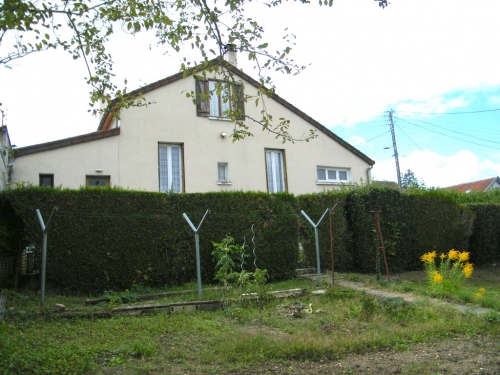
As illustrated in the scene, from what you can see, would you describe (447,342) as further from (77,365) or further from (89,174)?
(89,174)

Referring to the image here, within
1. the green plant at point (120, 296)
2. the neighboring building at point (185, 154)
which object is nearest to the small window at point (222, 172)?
the neighboring building at point (185, 154)

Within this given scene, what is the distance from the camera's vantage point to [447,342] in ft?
20.4

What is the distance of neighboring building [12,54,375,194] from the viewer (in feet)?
43.8

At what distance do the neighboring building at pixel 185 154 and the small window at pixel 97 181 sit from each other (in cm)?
3

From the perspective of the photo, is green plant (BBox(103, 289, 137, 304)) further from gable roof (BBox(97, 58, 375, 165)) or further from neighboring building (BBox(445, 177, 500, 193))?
neighboring building (BBox(445, 177, 500, 193))

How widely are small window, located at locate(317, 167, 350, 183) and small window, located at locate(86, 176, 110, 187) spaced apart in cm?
793

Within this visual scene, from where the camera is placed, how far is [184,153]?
15.3 meters

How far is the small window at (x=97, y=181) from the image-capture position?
45.2ft

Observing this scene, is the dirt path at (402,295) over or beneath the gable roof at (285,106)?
beneath

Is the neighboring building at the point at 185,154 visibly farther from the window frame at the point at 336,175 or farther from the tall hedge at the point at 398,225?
the tall hedge at the point at 398,225

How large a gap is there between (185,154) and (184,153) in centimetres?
5

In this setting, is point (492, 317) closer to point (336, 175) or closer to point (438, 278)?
point (438, 278)

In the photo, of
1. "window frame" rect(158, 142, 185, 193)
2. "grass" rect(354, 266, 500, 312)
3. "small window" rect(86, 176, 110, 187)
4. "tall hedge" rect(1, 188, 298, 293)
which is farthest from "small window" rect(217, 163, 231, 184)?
"grass" rect(354, 266, 500, 312)

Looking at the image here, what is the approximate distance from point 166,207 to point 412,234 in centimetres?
774
